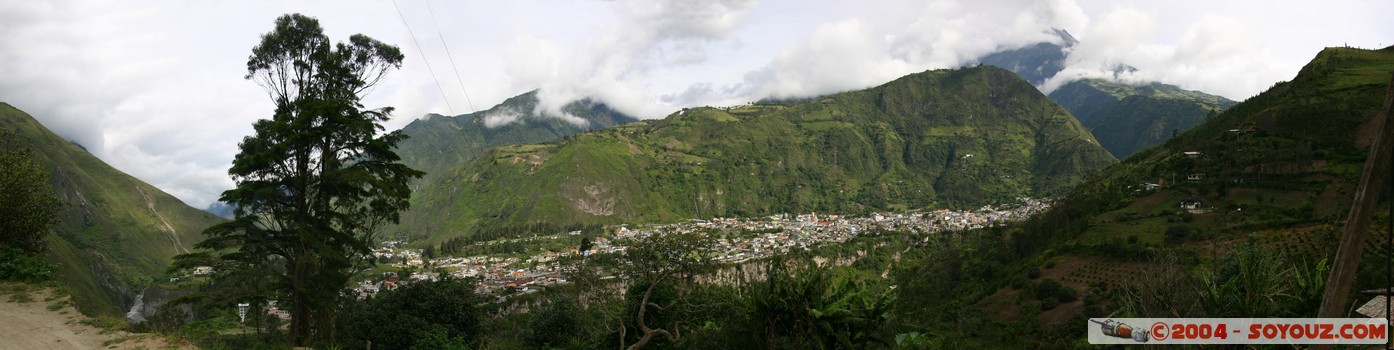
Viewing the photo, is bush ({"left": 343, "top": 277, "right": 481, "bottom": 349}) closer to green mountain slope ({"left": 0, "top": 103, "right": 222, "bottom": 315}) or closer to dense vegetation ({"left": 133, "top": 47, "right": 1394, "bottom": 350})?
dense vegetation ({"left": 133, "top": 47, "right": 1394, "bottom": 350})

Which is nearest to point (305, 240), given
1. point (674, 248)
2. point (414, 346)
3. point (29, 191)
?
point (414, 346)

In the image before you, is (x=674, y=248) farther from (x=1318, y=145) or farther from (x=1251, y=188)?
(x=1318, y=145)

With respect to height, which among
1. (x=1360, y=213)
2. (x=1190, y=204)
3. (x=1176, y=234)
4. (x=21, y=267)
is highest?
(x=1360, y=213)

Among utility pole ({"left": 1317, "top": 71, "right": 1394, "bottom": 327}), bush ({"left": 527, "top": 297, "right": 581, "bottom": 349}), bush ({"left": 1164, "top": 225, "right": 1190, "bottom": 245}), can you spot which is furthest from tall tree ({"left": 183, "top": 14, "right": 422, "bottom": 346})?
bush ({"left": 1164, "top": 225, "right": 1190, "bottom": 245})

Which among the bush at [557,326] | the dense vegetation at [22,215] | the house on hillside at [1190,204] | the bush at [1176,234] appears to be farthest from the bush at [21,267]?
the house on hillside at [1190,204]

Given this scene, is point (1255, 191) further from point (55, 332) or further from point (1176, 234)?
point (55, 332)

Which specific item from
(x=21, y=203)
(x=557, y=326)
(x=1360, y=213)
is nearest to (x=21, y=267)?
(x=21, y=203)

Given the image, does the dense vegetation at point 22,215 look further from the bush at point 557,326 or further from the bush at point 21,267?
the bush at point 557,326
